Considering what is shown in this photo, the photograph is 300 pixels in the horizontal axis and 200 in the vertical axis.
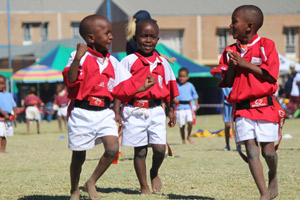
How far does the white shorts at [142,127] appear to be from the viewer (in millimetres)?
6227

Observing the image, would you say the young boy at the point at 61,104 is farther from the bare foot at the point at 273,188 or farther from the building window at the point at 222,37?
the building window at the point at 222,37

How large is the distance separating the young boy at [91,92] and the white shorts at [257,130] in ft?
3.30

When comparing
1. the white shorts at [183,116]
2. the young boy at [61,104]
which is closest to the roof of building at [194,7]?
the young boy at [61,104]

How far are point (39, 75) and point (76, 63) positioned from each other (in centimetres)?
2288

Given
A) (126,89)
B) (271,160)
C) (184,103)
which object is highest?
(126,89)

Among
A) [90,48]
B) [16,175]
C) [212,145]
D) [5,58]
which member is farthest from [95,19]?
A: [5,58]

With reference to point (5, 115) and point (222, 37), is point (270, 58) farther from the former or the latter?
point (222, 37)

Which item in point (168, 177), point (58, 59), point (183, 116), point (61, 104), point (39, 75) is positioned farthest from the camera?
point (58, 59)

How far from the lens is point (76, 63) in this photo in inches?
210

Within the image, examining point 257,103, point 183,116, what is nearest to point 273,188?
point 257,103

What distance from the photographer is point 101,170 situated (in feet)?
19.2

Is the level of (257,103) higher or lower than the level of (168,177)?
higher

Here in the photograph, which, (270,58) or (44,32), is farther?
(44,32)

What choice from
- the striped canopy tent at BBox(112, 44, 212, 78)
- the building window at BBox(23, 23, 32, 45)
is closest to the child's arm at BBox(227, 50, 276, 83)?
the striped canopy tent at BBox(112, 44, 212, 78)
